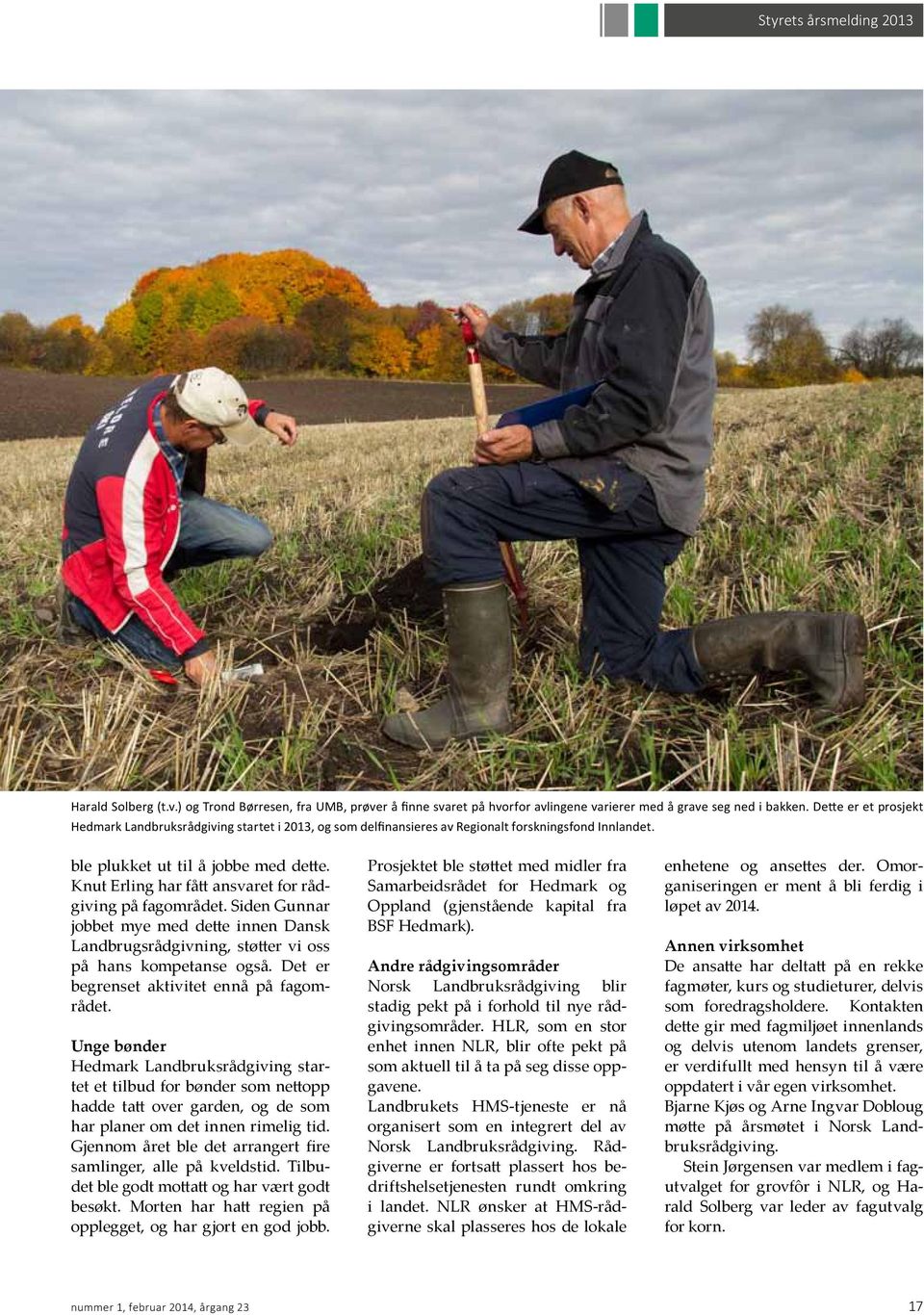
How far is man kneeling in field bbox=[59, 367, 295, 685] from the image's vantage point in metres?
3.82

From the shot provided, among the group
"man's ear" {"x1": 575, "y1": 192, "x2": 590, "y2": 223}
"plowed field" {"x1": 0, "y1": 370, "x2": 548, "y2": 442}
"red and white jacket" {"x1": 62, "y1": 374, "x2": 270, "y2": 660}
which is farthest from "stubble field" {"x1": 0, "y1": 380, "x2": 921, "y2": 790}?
"plowed field" {"x1": 0, "y1": 370, "x2": 548, "y2": 442}

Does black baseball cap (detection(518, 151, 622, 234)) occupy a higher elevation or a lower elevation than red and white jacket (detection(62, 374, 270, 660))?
higher

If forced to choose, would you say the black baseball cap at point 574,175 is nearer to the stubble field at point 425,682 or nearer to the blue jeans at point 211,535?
the stubble field at point 425,682

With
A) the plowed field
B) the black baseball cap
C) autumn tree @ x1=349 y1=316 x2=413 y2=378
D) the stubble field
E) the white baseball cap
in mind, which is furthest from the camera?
the plowed field

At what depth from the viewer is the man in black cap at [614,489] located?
3.23 metres

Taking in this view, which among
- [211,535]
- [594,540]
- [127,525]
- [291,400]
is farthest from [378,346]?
[594,540]

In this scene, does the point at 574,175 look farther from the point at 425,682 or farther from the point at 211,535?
the point at 211,535

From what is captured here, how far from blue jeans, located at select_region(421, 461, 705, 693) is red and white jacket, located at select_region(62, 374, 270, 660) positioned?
46.8 inches
